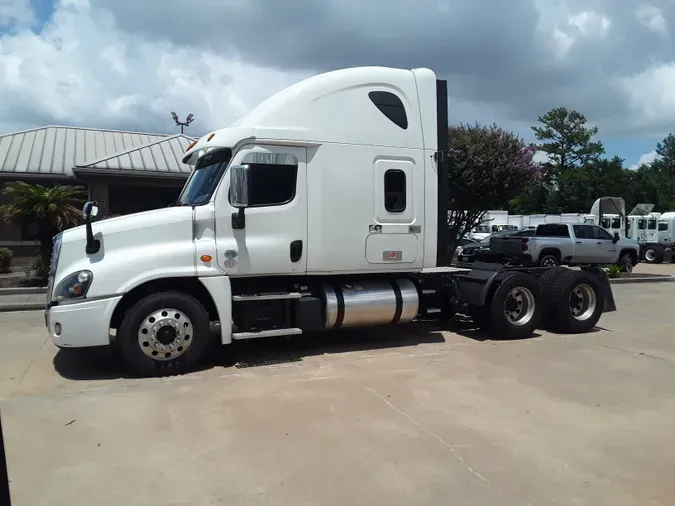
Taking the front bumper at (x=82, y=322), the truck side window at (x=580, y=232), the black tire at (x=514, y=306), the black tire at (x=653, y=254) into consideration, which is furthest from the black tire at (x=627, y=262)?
the front bumper at (x=82, y=322)

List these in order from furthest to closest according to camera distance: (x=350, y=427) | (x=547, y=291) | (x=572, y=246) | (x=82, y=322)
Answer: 1. (x=572, y=246)
2. (x=547, y=291)
3. (x=82, y=322)
4. (x=350, y=427)

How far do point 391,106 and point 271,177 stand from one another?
6.54 feet

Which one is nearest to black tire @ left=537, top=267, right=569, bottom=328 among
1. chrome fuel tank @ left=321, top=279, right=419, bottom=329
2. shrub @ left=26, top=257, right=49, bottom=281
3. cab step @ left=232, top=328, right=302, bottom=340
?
chrome fuel tank @ left=321, top=279, right=419, bottom=329

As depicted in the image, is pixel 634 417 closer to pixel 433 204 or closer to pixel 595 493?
pixel 595 493

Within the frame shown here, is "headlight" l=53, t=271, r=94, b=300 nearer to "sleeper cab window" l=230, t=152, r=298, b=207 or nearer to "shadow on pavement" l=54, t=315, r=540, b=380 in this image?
"shadow on pavement" l=54, t=315, r=540, b=380

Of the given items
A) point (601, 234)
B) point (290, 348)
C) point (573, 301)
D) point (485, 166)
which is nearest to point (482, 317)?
point (573, 301)

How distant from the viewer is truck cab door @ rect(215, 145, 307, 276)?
278 inches

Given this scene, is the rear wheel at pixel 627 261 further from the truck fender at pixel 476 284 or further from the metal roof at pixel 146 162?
the metal roof at pixel 146 162

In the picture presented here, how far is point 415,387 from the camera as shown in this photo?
635cm

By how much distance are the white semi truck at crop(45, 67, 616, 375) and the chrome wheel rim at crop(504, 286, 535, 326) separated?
1.2 inches

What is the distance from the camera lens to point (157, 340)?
6.68 m

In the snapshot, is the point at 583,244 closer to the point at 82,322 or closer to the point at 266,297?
the point at 266,297

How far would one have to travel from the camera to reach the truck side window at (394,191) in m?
7.93

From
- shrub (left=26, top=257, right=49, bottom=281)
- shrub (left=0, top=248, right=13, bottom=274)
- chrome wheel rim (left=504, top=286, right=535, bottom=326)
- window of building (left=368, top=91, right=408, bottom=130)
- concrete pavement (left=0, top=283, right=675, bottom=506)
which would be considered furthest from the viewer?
shrub (left=0, top=248, right=13, bottom=274)
